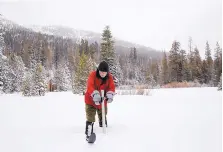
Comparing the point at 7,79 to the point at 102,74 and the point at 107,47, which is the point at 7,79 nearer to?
the point at 107,47

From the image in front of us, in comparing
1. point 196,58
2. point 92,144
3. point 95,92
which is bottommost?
point 92,144

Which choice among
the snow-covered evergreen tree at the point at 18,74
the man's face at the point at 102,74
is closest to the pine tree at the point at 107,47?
the man's face at the point at 102,74

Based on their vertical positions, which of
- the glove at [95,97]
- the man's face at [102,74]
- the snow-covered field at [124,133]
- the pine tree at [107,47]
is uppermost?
the pine tree at [107,47]

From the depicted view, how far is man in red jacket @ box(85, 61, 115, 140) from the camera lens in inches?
205

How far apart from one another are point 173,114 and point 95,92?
113 inches

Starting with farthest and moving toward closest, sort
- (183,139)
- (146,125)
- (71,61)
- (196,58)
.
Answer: (71,61) → (196,58) → (146,125) → (183,139)

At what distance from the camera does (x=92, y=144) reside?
4.60 meters

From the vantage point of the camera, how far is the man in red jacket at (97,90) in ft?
17.1

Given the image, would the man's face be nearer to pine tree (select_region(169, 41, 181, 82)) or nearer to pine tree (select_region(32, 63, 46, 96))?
pine tree (select_region(32, 63, 46, 96))

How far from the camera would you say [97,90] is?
5555mm

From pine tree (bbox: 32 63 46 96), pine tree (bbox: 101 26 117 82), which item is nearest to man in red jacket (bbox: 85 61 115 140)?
pine tree (bbox: 101 26 117 82)

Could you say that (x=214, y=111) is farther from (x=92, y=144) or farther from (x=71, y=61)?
(x=71, y=61)

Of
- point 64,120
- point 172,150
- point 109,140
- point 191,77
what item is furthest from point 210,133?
point 191,77

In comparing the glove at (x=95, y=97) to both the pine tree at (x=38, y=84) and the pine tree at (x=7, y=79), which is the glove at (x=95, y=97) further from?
the pine tree at (x=7, y=79)
